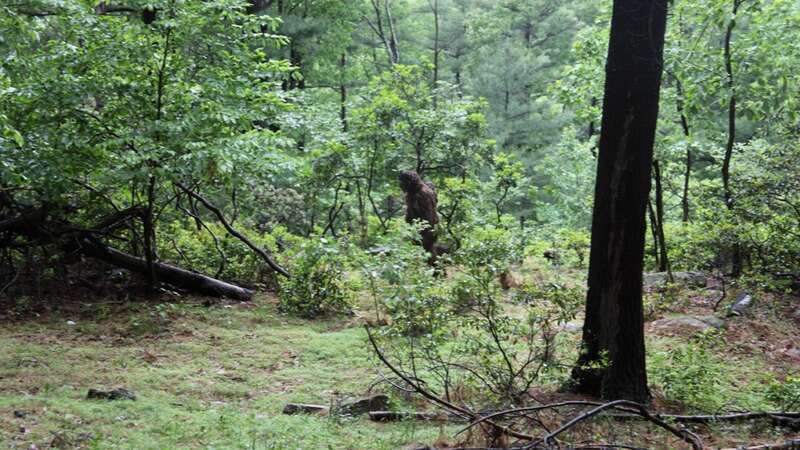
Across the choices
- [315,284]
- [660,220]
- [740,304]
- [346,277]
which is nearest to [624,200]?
[740,304]

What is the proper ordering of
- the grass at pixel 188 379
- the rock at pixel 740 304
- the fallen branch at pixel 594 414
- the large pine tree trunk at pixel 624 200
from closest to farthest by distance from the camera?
the fallen branch at pixel 594 414
the grass at pixel 188 379
the large pine tree trunk at pixel 624 200
the rock at pixel 740 304

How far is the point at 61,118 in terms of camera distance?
25.9 feet

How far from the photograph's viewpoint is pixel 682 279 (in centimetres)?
1070

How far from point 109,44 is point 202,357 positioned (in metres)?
3.66

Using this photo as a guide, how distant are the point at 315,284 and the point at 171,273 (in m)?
2.05

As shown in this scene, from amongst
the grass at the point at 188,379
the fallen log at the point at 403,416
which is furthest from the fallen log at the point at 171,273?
the fallen log at the point at 403,416

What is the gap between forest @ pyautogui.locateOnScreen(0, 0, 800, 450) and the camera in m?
5.26

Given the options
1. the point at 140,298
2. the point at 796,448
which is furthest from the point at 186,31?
the point at 796,448

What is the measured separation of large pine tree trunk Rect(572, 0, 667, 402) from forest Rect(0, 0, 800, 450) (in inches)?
0.7

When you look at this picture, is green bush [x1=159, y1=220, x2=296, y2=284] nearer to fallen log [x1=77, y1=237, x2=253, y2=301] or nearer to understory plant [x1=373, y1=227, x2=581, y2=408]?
fallen log [x1=77, y1=237, x2=253, y2=301]

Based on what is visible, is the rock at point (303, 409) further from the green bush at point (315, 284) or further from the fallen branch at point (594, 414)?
the green bush at point (315, 284)

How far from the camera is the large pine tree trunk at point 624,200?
18.1ft

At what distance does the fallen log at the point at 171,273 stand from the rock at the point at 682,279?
246 inches

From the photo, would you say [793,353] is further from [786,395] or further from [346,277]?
[346,277]
